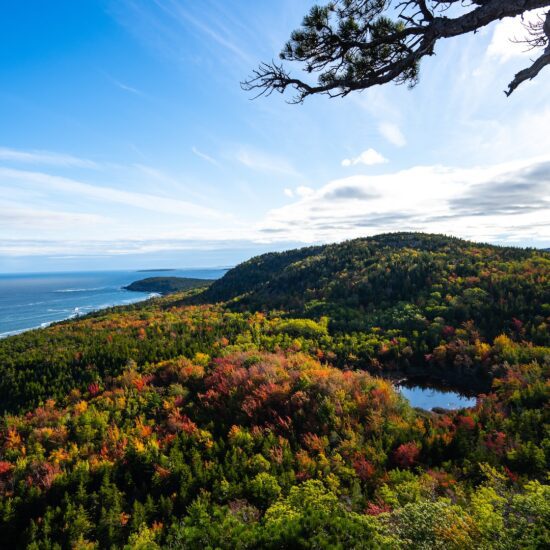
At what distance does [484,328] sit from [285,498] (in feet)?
108

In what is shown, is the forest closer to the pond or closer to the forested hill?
the forested hill

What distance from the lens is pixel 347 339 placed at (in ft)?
128

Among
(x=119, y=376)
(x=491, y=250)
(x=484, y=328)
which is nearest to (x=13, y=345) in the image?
(x=119, y=376)

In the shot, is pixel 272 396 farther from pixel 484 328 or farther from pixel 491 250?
pixel 491 250

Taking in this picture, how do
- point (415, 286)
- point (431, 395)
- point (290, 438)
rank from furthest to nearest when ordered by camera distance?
point (415, 286) → point (431, 395) → point (290, 438)

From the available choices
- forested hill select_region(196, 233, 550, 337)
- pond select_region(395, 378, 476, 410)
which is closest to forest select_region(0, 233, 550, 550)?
forested hill select_region(196, 233, 550, 337)

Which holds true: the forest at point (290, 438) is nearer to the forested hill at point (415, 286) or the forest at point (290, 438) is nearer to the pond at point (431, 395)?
the forested hill at point (415, 286)

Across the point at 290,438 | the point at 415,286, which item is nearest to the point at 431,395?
the point at 290,438

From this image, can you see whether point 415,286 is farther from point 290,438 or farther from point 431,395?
point 290,438

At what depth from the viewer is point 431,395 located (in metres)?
28.4

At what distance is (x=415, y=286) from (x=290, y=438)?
42.4 meters

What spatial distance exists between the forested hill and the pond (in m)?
10.4

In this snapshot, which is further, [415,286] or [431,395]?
[415,286]

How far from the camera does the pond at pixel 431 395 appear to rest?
26.1 metres
